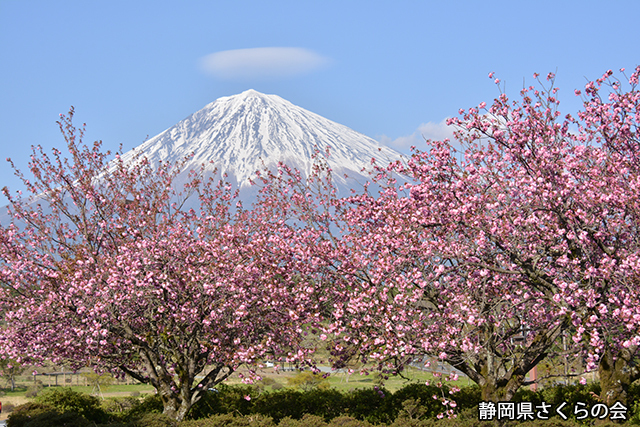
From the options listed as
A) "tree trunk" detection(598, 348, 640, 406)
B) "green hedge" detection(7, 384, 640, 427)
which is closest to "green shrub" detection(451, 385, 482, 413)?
"green hedge" detection(7, 384, 640, 427)

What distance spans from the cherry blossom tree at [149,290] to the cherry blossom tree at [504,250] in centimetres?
160

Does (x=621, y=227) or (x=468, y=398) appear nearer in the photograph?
(x=621, y=227)

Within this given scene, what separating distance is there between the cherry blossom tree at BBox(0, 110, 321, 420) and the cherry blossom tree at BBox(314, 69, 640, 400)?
1.60 m

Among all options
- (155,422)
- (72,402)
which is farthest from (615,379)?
(72,402)

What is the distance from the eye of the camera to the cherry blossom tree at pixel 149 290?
41.5ft

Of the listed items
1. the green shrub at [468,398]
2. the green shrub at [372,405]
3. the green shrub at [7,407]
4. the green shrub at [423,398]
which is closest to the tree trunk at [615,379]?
the green shrub at [468,398]

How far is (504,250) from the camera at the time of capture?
413 inches

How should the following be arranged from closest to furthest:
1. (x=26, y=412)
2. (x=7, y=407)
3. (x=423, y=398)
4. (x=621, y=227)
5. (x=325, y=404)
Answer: (x=621, y=227)
(x=26, y=412)
(x=423, y=398)
(x=325, y=404)
(x=7, y=407)

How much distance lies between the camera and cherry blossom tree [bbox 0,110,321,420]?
12656 mm

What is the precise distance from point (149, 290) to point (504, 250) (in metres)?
7.30

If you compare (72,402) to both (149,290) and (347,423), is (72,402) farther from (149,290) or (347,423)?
(347,423)

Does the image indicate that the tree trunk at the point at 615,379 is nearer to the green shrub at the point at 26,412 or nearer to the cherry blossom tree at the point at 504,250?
the cherry blossom tree at the point at 504,250

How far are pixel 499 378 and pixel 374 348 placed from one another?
296 cm

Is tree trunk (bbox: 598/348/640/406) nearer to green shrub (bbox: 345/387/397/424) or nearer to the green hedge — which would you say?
the green hedge
